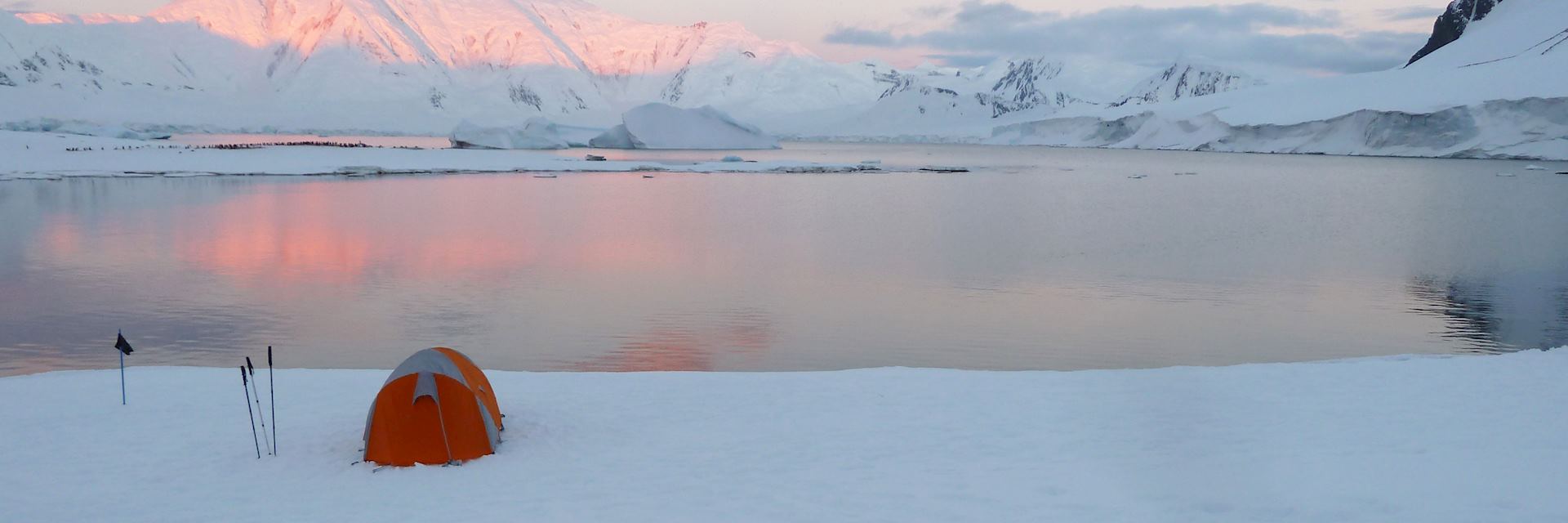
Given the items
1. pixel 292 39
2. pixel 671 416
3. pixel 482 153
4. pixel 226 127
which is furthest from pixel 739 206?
pixel 292 39

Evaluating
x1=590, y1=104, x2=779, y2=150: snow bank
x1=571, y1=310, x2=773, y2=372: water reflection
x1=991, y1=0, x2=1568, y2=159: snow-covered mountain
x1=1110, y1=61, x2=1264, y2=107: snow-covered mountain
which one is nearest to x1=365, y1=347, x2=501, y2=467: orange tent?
x1=571, y1=310, x2=773, y2=372: water reflection

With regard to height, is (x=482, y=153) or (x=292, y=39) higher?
(x=292, y=39)

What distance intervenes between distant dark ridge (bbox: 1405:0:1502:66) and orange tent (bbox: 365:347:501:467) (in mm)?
116938

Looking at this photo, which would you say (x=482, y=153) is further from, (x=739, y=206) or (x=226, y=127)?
(x=226, y=127)

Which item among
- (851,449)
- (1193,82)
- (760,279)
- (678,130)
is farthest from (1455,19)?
(851,449)

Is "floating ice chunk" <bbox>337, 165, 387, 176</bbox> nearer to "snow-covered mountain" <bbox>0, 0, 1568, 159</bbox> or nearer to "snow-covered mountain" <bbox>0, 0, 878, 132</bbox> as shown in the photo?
"snow-covered mountain" <bbox>0, 0, 1568, 159</bbox>

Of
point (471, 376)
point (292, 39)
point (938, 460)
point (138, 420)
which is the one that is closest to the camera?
point (938, 460)

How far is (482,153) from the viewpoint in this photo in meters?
62.7

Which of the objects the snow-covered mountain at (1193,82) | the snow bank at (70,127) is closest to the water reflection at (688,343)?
the snow bank at (70,127)

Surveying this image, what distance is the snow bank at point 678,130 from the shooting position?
80.9 meters

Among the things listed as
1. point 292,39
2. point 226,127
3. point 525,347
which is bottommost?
point 525,347

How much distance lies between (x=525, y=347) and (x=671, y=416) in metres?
4.33

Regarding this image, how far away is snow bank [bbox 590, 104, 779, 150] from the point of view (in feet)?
265

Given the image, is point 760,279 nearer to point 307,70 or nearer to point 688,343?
point 688,343
